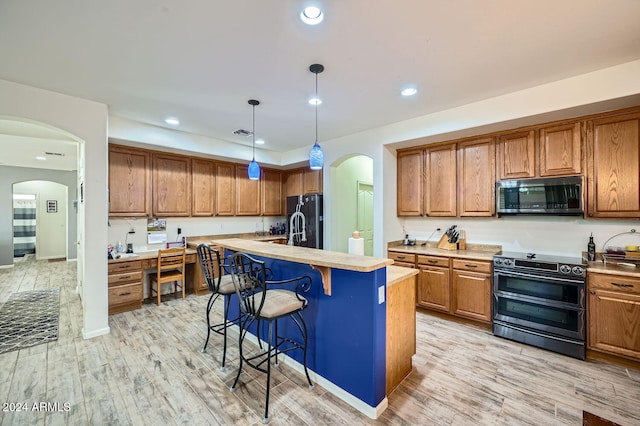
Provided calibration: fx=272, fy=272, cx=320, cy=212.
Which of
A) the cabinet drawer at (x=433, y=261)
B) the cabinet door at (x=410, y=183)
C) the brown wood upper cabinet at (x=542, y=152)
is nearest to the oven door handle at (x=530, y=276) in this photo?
the cabinet drawer at (x=433, y=261)

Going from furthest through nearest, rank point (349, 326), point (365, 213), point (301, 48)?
point (365, 213) < point (301, 48) < point (349, 326)

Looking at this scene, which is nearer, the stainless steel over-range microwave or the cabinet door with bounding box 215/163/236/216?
the stainless steel over-range microwave

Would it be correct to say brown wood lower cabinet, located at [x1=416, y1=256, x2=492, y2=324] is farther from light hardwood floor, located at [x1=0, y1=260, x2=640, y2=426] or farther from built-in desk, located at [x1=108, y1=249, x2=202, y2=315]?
built-in desk, located at [x1=108, y1=249, x2=202, y2=315]

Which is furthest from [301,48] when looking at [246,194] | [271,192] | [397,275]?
[271,192]

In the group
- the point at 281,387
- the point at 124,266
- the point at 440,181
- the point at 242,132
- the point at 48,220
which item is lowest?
the point at 281,387

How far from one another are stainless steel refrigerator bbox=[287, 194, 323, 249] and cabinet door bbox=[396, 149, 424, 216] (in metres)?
1.49

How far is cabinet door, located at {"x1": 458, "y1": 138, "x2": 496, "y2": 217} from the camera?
3.57m

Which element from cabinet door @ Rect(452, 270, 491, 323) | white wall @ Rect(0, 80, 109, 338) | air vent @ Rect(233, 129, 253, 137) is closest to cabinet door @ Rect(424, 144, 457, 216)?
cabinet door @ Rect(452, 270, 491, 323)

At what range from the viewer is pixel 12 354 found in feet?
9.01

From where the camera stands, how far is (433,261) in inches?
145

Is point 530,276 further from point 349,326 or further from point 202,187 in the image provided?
point 202,187

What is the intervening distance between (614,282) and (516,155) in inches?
64.0

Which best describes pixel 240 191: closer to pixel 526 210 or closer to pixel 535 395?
pixel 526 210

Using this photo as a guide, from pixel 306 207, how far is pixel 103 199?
10.2 ft
